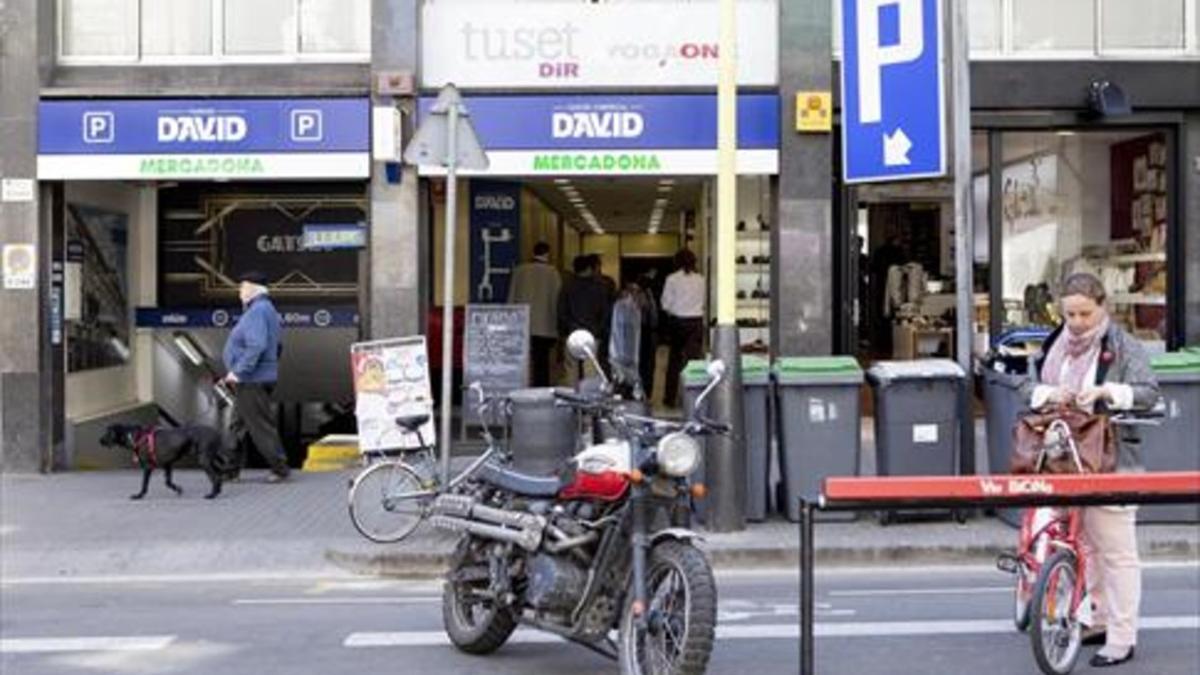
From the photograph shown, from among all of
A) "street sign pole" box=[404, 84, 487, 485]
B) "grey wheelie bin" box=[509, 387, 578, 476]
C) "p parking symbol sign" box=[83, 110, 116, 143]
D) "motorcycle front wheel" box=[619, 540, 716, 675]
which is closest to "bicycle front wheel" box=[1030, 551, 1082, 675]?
"motorcycle front wheel" box=[619, 540, 716, 675]

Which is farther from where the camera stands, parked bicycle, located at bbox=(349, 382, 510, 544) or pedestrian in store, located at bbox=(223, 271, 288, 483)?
pedestrian in store, located at bbox=(223, 271, 288, 483)

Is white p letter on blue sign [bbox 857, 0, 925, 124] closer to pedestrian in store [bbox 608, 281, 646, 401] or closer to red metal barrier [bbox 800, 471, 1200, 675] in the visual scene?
pedestrian in store [bbox 608, 281, 646, 401]

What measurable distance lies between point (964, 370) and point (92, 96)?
8218 mm

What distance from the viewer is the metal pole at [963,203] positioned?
10.6 meters

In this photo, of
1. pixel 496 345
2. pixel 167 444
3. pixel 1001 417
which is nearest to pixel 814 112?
pixel 496 345

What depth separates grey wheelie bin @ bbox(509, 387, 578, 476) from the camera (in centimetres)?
1010

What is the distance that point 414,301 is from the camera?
549 inches

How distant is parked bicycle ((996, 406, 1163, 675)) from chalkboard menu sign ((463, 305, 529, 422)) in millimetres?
7990

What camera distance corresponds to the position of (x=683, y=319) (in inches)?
663

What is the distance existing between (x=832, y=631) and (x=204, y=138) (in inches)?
336

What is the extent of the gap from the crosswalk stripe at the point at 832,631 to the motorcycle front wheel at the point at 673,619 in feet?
4.55

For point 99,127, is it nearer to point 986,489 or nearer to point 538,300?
point 538,300

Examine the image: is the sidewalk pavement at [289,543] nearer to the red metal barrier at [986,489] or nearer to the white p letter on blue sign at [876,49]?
the white p letter on blue sign at [876,49]

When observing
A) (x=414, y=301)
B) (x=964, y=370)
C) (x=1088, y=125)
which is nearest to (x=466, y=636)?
(x=964, y=370)
